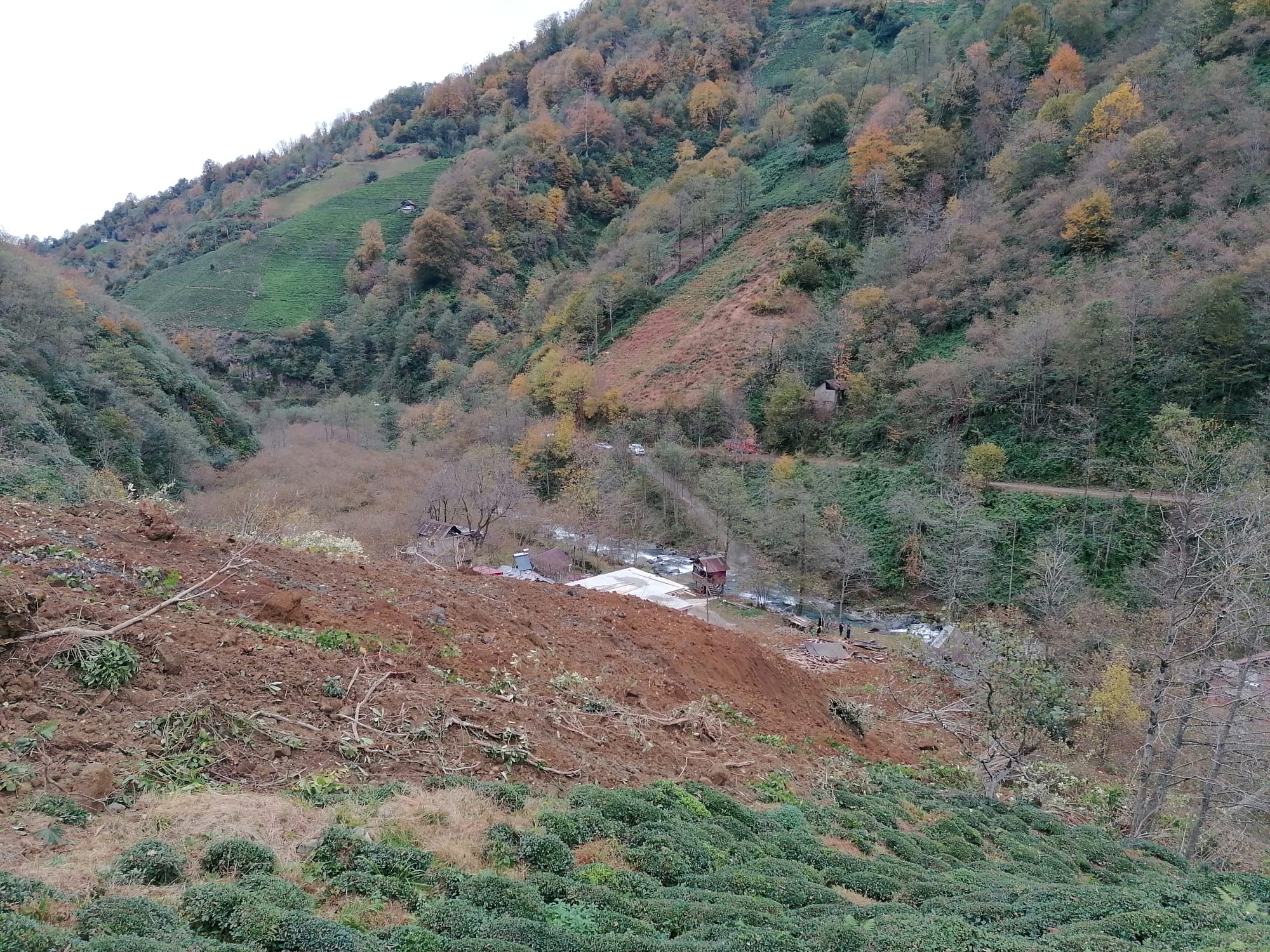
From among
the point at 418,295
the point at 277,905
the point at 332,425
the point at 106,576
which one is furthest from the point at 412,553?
the point at 418,295

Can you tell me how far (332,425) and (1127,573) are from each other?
49004mm

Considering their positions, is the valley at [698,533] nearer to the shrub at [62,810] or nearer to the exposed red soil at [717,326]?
the shrub at [62,810]

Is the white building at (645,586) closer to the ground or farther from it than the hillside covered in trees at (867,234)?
closer to the ground

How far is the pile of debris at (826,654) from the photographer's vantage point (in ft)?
64.5

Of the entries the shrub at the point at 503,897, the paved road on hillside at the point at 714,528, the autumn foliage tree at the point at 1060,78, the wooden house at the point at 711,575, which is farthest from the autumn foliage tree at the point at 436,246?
the shrub at the point at 503,897

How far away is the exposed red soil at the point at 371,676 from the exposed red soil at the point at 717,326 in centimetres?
A: 2931

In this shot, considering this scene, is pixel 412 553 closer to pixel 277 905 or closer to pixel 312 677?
pixel 312 677

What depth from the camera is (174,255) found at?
7756 cm

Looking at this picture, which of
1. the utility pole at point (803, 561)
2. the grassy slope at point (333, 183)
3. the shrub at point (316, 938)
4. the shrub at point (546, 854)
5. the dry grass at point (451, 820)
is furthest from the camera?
the grassy slope at point (333, 183)

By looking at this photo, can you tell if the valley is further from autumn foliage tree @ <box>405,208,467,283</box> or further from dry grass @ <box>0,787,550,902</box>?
autumn foliage tree @ <box>405,208,467,283</box>

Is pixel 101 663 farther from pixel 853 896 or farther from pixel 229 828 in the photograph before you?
pixel 853 896

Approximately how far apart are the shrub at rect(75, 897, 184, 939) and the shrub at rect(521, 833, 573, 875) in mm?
2300

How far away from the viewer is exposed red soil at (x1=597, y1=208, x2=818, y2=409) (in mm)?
41875

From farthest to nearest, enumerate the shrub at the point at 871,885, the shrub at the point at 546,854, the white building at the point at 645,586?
the white building at the point at 645,586
the shrub at the point at 871,885
the shrub at the point at 546,854
